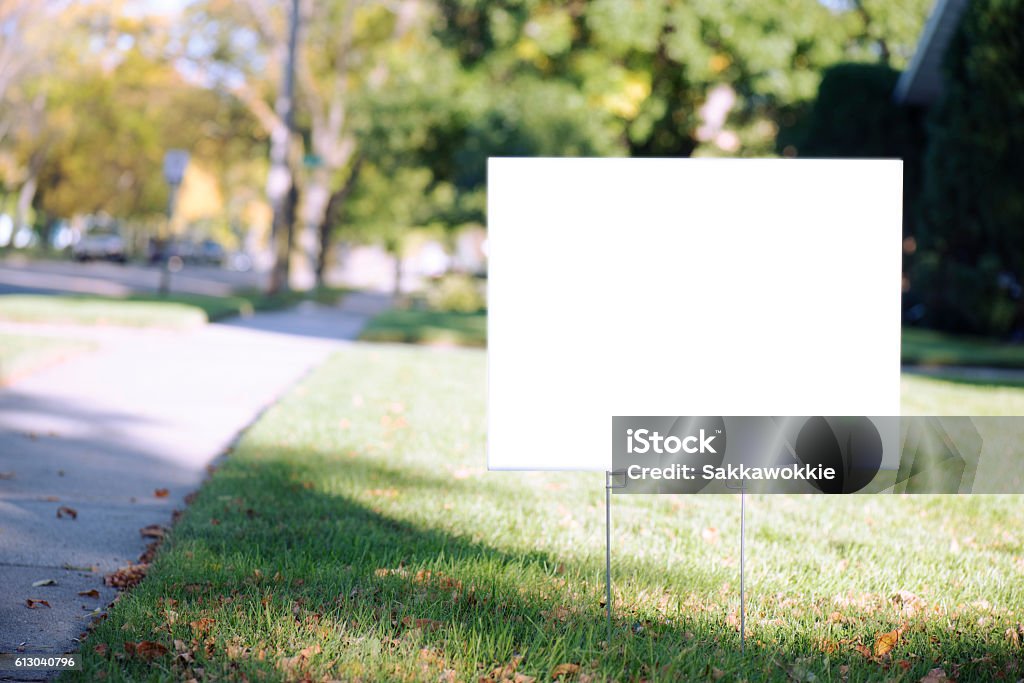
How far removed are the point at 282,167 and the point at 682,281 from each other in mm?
26325

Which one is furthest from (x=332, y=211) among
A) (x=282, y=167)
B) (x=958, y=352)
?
(x=958, y=352)

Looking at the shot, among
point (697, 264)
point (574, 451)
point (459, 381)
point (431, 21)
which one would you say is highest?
point (431, 21)

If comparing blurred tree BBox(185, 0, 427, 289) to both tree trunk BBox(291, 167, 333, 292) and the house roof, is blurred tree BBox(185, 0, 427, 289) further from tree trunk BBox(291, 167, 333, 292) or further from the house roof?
the house roof

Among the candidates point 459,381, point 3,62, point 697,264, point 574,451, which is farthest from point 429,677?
point 3,62

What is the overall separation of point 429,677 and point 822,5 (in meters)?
25.3

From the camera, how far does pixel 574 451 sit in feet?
13.0

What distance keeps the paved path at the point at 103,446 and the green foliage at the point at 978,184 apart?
10190 mm

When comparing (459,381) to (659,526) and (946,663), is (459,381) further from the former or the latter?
(946,663)

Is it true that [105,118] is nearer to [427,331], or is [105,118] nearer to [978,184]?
[427,331]

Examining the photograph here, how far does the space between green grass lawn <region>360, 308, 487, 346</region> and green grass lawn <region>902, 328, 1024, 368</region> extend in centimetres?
659

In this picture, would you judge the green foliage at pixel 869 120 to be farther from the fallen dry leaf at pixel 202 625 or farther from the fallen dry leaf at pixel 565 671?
the fallen dry leaf at pixel 202 625

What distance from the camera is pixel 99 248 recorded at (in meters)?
A: 53.2

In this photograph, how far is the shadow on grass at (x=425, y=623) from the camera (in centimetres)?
389

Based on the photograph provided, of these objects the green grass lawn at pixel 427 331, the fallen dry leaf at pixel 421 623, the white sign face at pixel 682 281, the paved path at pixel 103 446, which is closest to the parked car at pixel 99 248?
the green grass lawn at pixel 427 331
